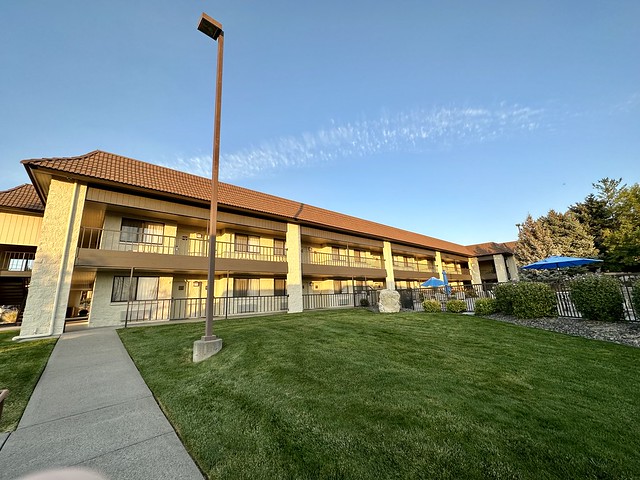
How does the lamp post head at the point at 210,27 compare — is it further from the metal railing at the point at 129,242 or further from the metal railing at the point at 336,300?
the metal railing at the point at 336,300

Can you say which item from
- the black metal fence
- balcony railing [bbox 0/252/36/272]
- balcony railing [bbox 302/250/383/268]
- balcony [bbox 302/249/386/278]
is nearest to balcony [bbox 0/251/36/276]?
balcony railing [bbox 0/252/36/272]

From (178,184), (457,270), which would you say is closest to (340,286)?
(178,184)

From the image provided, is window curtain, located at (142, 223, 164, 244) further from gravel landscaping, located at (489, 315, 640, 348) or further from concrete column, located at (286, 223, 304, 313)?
gravel landscaping, located at (489, 315, 640, 348)

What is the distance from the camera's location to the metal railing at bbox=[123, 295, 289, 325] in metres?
14.2

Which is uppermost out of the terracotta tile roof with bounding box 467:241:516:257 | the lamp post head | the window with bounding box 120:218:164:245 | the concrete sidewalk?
the lamp post head

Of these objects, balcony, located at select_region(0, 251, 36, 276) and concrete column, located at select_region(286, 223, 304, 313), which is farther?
concrete column, located at select_region(286, 223, 304, 313)

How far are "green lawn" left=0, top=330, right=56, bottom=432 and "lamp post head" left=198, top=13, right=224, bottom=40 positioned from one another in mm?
9526

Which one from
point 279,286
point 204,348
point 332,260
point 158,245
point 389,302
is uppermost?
point 158,245

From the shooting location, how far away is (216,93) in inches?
308

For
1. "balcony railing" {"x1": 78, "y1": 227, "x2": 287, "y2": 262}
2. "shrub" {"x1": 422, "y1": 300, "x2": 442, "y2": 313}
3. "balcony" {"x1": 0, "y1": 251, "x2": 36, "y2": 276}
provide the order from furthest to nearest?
"balcony" {"x1": 0, "y1": 251, "x2": 36, "y2": 276} → "shrub" {"x1": 422, "y1": 300, "x2": 442, "y2": 313} → "balcony railing" {"x1": 78, "y1": 227, "x2": 287, "y2": 262}

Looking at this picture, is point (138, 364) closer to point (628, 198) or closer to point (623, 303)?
point (623, 303)

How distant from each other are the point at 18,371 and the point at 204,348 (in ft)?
13.1

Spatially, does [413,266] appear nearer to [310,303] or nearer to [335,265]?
[335,265]

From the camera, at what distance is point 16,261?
1688 cm
